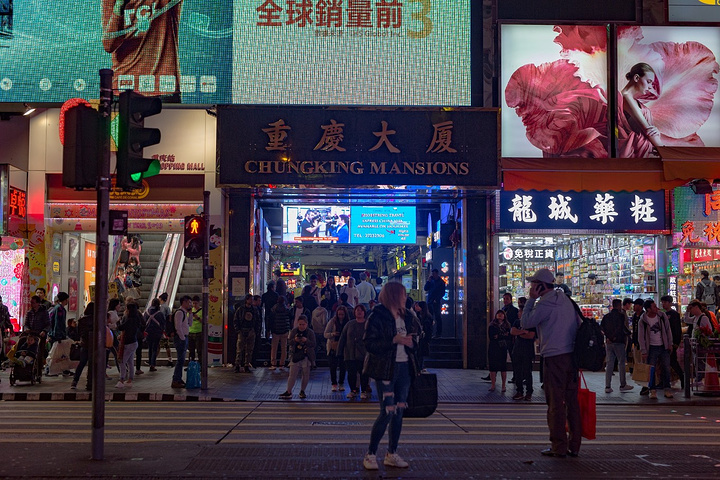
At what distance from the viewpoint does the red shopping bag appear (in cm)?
855

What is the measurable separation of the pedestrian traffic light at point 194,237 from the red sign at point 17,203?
7365 mm

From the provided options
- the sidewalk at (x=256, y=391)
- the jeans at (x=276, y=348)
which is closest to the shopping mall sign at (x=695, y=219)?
the sidewalk at (x=256, y=391)

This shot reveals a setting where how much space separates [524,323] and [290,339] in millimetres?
7435

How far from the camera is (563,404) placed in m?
8.52

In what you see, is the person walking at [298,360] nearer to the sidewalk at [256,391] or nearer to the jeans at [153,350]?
the sidewalk at [256,391]

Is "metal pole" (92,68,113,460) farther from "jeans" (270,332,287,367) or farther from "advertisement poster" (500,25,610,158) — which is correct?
"advertisement poster" (500,25,610,158)

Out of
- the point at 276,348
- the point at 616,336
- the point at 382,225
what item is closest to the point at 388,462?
the point at 616,336

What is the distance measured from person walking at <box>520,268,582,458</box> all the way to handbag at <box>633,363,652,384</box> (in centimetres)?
740

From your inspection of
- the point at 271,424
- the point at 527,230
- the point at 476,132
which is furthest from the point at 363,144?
the point at 271,424

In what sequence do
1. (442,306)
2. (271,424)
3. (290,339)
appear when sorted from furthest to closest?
(442,306) < (290,339) < (271,424)

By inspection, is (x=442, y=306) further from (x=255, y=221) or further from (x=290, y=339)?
(x=290, y=339)

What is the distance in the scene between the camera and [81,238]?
23.7 m

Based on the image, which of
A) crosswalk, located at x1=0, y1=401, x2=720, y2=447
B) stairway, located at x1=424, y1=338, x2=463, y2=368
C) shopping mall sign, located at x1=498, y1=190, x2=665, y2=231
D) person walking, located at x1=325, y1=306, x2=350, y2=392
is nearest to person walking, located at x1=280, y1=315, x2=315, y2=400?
crosswalk, located at x1=0, y1=401, x2=720, y2=447

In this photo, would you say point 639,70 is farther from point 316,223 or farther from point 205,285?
point 205,285
